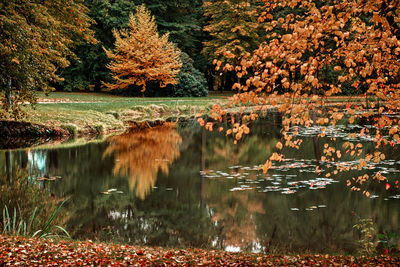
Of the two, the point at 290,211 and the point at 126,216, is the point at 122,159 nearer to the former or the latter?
the point at 126,216

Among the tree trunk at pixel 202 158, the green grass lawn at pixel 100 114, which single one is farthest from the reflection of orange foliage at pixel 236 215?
the green grass lawn at pixel 100 114

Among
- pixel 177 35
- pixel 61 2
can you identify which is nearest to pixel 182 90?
pixel 177 35

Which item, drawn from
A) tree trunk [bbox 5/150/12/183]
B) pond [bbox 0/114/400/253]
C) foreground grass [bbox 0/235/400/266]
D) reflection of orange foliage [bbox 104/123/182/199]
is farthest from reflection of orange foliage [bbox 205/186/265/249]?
tree trunk [bbox 5/150/12/183]

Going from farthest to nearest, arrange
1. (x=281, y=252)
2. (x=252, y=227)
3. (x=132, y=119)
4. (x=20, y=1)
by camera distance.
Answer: (x=132, y=119) < (x=20, y=1) < (x=252, y=227) < (x=281, y=252)

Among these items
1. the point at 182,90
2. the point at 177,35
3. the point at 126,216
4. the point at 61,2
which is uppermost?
the point at 177,35

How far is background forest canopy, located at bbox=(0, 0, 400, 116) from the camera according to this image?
4859 millimetres

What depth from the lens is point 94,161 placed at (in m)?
13.9

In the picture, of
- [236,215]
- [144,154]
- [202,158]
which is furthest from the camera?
[144,154]

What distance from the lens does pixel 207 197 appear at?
973 centimetres

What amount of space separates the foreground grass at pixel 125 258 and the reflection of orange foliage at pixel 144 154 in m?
4.21

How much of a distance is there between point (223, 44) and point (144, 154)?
1335 inches

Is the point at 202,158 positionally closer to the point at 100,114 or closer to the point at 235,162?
the point at 235,162

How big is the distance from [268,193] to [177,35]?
137 ft

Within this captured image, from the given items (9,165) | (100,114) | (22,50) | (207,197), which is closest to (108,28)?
(100,114)
